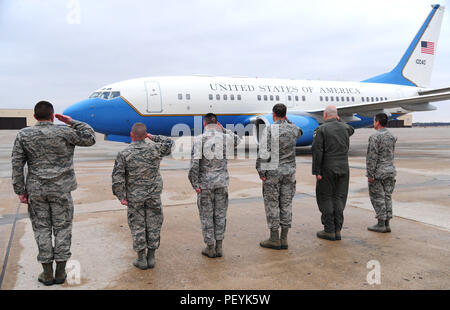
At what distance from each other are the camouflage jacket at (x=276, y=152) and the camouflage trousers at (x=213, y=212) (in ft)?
2.14

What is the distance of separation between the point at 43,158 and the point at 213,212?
1967 mm

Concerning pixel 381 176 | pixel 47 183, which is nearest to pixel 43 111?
pixel 47 183

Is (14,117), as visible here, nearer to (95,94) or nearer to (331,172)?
(95,94)

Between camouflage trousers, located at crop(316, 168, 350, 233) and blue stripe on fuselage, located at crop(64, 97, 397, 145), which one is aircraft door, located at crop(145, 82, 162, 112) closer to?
blue stripe on fuselage, located at crop(64, 97, 397, 145)

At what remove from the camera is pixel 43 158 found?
3473 millimetres

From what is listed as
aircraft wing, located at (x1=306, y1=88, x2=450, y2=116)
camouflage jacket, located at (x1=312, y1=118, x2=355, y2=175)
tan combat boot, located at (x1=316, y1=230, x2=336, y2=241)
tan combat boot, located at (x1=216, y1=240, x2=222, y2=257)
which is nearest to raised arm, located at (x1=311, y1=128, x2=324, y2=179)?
camouflage jacket, located at (x1=312, y1=118, x2=355, y2=175)

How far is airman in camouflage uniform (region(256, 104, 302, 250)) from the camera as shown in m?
4.47

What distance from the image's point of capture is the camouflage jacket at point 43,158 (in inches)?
135

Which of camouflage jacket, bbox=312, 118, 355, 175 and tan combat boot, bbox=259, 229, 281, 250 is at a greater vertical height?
camouflage jacket, bbox=312, 118, 355, 175

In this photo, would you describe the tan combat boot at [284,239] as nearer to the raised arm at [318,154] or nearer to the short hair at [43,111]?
the raised arm at [318,154]

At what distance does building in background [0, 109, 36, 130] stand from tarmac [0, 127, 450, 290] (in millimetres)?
77982

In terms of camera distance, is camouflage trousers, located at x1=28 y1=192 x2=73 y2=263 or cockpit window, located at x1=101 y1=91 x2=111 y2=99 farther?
cockpit window, located at x1=101 y1=91 x2=111 y2=99
